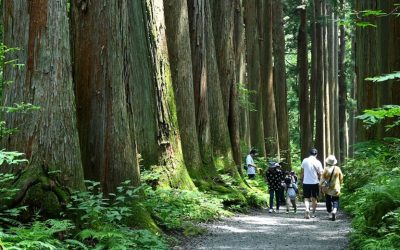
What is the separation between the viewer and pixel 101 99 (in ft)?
27.1

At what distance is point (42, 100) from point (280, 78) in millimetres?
22503

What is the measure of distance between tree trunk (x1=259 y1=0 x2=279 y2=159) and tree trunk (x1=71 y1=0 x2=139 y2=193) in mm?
17202

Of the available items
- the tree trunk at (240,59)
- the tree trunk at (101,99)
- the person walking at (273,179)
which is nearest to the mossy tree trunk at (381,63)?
the person walking at (273,179)

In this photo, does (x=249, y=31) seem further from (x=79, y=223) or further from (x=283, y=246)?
(x=79, y=223)

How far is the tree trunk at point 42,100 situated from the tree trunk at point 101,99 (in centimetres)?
147

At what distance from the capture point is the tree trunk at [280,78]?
27.2 metres

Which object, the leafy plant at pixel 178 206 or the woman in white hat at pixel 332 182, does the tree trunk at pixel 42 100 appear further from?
the woman in white hat at pixel 332 182

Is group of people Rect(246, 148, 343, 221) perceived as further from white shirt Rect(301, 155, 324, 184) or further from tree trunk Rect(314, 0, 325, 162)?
tree trunk Rect(314, 0, 325, 162)

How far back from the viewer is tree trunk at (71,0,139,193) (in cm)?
824

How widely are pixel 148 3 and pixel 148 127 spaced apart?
262 cm

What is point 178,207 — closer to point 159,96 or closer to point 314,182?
point 159,96

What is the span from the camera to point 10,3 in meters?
6.66

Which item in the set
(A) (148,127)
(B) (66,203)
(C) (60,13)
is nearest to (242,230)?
(A) (148,127)

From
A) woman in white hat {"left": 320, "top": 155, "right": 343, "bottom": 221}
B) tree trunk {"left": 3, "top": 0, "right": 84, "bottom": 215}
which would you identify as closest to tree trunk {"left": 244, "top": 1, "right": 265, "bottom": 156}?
woman in white hat {"left": 320, "top": 155, "right": 343, "bottom": 221}
